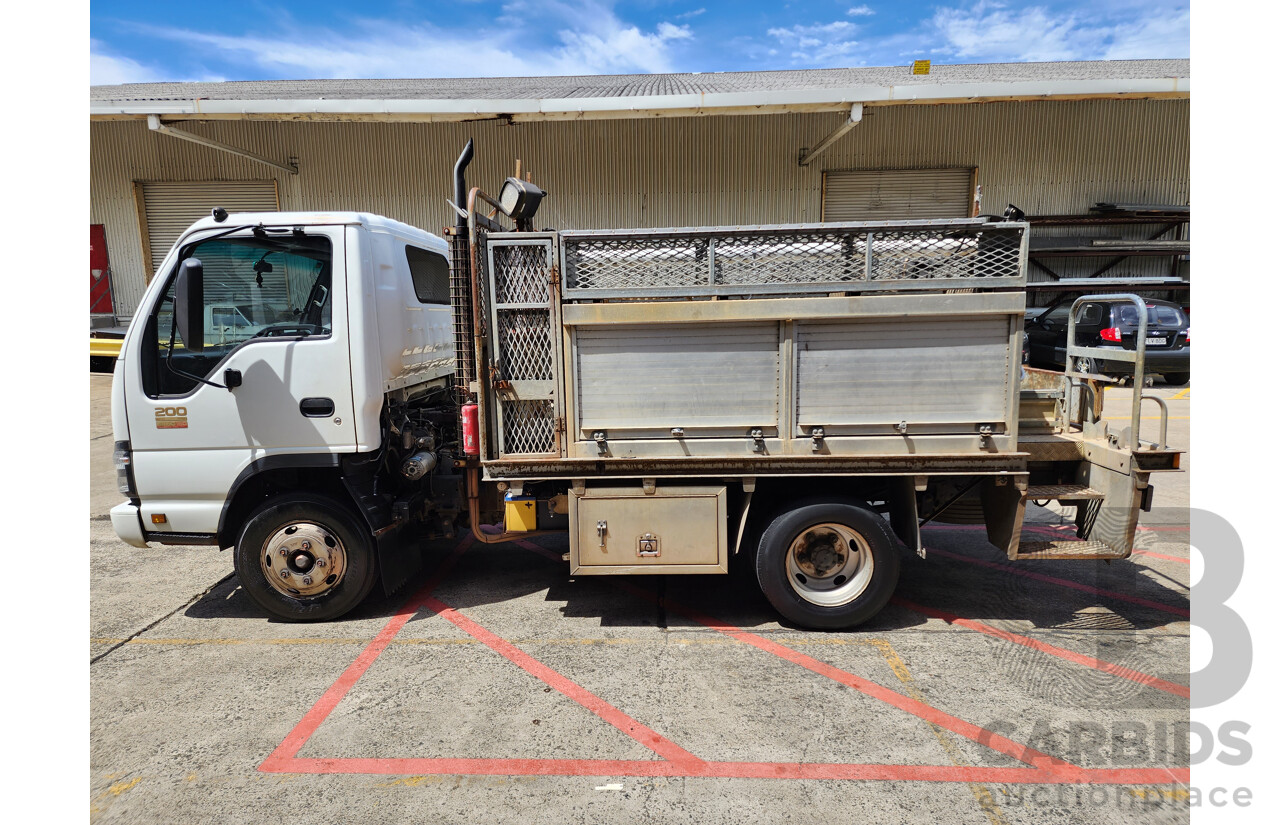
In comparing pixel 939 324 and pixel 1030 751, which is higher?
pixel 939 324

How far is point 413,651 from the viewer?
414 centimetres

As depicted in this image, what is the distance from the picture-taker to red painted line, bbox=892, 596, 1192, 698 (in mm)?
3674

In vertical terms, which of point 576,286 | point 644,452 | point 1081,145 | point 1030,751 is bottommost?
point 1030,751

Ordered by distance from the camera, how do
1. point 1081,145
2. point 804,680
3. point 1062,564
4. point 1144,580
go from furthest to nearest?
point 1081,145 → point 1062,564 → point 1144,580 → point 804,680

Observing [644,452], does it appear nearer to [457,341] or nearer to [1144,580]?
[457,341]

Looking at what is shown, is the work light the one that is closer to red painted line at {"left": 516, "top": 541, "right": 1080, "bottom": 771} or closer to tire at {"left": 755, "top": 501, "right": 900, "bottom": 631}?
tire at {"left": 755, "top": 501, "right": 900, "bottom": 631}

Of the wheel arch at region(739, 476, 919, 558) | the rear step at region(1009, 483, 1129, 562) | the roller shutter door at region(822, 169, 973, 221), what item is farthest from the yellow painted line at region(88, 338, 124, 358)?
the rear step at region(1009, 483, 1129, 562)

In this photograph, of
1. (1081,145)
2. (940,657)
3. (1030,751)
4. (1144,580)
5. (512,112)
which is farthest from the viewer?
(1081,145)

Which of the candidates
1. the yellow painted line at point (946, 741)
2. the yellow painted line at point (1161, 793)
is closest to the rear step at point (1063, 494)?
the yellow painted line at point (946, 741)

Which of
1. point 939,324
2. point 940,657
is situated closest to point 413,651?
point 940,657

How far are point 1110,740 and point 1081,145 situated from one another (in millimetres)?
15692

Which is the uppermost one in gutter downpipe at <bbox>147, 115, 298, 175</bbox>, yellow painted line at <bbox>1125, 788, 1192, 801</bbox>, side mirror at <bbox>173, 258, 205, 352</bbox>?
gutter downpipe at <bbox>147, 115, 298, 175</bbox>

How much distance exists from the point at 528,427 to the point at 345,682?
5.90ft

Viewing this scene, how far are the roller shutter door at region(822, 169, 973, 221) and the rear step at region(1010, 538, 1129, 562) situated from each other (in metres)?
10.9
